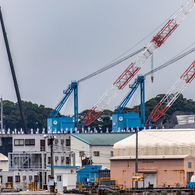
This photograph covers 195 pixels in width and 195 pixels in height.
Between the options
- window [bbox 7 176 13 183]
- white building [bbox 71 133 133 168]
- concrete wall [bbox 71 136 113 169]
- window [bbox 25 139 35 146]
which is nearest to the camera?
window [bbox 7 176 13 183]

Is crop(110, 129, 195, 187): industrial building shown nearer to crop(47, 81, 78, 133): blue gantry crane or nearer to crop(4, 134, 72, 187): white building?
crop(4, 134, 72, 187): white building

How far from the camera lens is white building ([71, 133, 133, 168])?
104 meters

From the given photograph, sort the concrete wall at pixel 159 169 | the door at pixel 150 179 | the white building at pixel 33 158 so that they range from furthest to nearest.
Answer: the white building at pixel 33 158 < the door at pixel 150 179 < the concrete wall at pixel 159 169

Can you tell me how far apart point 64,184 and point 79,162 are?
32.3m

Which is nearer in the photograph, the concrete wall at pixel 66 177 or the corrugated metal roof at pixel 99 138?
the concrete wall at pixel 66 177

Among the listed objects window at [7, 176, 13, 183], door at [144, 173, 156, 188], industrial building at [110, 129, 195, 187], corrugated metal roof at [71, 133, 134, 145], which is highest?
corrugated metal roof at [71, 133, 134, 145]

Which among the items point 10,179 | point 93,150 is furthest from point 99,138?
point 10,179

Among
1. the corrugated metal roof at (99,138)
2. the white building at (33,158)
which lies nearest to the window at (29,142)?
the white building at (33,158)

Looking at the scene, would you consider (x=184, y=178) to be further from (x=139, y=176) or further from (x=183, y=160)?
(x=139, y=176)

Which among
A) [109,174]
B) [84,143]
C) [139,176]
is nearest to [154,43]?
[84,143]

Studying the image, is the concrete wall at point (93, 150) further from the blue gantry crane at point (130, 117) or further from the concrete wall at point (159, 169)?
the blue gantry crane at point (130, 117)

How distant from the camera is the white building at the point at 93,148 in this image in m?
104

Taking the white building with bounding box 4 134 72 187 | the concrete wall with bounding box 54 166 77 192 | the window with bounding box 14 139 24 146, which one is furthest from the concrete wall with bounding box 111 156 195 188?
the window with bounding box 14 139 24 146

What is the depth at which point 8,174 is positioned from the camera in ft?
305
